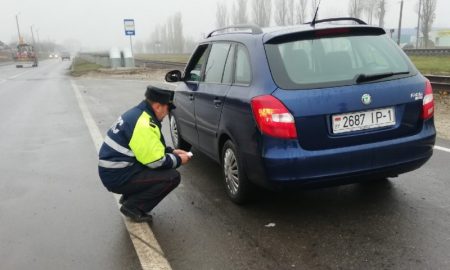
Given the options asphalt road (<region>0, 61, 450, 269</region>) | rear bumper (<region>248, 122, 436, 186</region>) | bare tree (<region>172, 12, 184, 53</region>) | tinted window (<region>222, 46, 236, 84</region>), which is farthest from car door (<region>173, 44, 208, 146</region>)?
bare tree (<region>172, 12, 184, 53</region>)

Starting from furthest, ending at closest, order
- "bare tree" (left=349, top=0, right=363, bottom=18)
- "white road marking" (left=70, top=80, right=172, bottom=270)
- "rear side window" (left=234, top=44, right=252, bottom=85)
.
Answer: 1. "bare tree" (left=349, top=0, right=363, bottom=18)
2. "rear side window" (left=234, top=44, right=252, bottom=85)
3. "white road marking" (left=70, top=80, right=172, bottom=270)

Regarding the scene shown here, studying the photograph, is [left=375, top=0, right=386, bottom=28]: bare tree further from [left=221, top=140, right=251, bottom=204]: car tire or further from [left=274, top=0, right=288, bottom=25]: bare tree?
[left=221, top=140, right=251, bottom=204]: car tire

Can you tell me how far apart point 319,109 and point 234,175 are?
116cm

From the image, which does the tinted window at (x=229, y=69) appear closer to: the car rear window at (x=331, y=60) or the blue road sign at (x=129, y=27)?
the car rear window at (x=331, y=60)

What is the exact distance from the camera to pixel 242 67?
4328mm

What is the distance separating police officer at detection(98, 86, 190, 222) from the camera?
3932 millimetres

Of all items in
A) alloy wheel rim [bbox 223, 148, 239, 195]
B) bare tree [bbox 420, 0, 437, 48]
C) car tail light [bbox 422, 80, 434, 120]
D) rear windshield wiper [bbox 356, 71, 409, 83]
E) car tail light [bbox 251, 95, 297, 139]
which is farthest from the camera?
bare tree [bbox 420, 0, 437, 48]

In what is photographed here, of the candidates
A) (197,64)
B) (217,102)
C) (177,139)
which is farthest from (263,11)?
(217,102)

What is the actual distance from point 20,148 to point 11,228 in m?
3.71

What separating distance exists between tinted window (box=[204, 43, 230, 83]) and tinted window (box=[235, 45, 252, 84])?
0.33 m

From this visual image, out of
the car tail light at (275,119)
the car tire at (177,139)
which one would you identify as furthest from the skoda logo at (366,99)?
the car tire at (177,139)

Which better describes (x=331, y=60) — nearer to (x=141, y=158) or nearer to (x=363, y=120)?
(x=363, y=120)

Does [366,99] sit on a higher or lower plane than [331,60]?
lower

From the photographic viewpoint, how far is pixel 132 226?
13.5 ft
